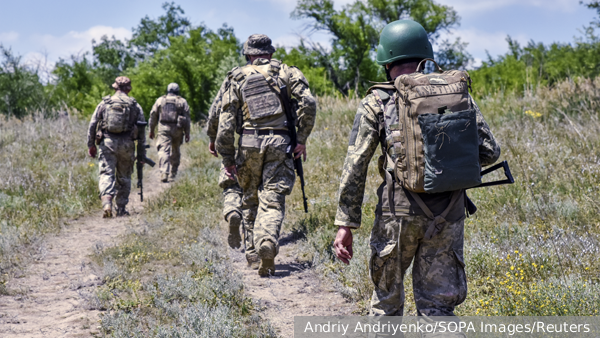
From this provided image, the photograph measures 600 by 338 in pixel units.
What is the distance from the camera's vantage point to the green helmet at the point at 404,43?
8.76ft

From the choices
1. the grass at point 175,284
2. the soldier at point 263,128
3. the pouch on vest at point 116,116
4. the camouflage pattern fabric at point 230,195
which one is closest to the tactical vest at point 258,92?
→ the soldier at point 263,128

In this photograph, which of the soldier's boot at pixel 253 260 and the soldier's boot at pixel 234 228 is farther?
the soldier's boot at pixel 234 228

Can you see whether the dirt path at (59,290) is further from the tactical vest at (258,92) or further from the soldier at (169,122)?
the soldier at (169,122)

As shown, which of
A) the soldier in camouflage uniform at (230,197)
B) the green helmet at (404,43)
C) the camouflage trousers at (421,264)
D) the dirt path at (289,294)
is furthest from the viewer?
the soldier in camouflage uniform at (230,197)

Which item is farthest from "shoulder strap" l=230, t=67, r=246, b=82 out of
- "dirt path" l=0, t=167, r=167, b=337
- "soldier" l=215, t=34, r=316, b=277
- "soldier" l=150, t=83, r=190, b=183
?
"soldier" l=150, t=83, r=190, b=183

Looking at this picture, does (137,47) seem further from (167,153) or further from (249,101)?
(249,101)

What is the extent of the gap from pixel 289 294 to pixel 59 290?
2.25m

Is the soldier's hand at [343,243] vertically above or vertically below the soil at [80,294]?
above

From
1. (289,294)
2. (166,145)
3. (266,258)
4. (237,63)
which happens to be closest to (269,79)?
(266,258)

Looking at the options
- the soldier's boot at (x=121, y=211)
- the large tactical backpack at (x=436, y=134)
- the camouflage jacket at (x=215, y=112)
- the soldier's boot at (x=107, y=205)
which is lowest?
the soldier's boot at (x=121, y=211)

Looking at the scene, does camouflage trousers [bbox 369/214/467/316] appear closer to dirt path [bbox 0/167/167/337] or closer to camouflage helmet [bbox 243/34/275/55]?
dirt path [bbox 0/167/167/337]

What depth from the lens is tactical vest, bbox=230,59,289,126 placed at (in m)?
4.99

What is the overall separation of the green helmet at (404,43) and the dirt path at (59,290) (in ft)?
9.44

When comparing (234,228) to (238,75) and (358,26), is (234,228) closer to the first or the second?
(238,75)
